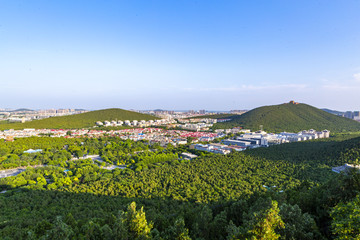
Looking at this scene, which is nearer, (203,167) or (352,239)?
(352,239)

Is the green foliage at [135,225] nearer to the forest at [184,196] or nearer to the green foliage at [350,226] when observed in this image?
the forest at [184,196]

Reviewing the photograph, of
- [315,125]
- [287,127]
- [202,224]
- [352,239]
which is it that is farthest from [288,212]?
[315,125]

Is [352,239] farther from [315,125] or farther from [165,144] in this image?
[315,125]

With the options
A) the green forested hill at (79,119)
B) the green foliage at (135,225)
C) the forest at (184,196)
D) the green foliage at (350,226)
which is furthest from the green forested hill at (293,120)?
the green foliage at (135,225)

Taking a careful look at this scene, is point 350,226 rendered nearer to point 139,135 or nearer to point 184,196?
point 184,196

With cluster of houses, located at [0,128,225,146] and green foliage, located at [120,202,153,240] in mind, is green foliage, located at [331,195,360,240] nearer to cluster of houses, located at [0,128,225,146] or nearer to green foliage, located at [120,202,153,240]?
green foliage, located at [120,202,153,240]
